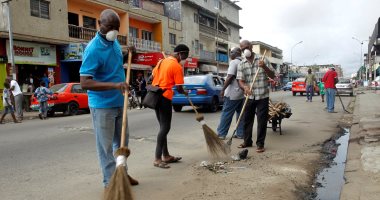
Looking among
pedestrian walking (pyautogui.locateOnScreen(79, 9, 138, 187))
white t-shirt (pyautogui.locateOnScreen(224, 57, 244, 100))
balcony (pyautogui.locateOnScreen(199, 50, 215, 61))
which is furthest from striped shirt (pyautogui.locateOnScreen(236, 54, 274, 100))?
balcony (pyautogui.locateOnScreen(199, 50, 215, 61))

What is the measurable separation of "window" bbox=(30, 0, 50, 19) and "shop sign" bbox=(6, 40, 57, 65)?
1654 mm

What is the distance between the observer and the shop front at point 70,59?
23938 millimetres

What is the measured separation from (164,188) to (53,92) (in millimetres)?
12699

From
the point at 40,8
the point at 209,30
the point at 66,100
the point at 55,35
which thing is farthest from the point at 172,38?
the point at 66,100

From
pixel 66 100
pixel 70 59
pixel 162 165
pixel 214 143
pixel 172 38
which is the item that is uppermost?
pixel 172 38

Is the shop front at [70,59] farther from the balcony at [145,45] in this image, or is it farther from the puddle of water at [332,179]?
the puddle of water at [332,179]

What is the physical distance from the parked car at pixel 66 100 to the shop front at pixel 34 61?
19.0 feet

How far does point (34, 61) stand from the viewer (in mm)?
22172

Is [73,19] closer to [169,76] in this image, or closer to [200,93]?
[200,93]

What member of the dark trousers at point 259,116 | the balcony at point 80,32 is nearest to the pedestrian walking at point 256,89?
the dark trousers at point 259,116

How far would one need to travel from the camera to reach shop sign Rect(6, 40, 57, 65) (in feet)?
69.1

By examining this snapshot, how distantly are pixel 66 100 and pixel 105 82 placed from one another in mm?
13089

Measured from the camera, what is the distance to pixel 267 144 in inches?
300

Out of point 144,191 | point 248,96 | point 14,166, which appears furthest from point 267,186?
point 14,166
